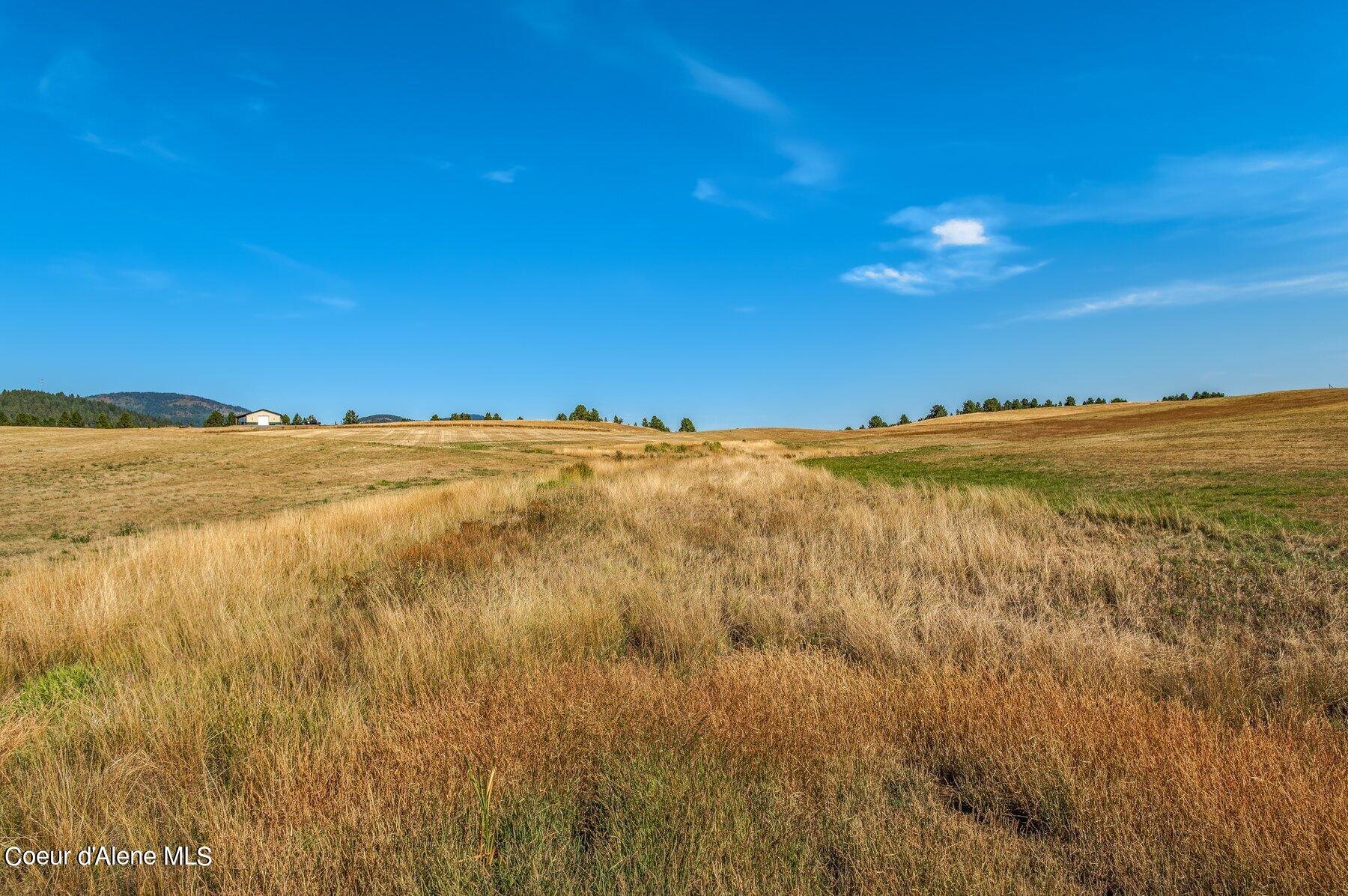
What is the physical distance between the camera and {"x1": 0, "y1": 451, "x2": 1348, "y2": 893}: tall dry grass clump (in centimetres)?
229

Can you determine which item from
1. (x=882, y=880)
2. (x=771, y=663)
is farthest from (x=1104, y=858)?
(x=771, y=663)

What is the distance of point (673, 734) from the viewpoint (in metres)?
3.19

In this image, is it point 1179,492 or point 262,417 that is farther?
point 262,417

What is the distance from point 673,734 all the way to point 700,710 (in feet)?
0.93

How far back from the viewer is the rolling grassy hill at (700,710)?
2316mm

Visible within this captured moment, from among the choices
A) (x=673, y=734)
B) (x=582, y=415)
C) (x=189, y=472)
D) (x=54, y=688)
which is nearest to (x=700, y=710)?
(x=673, y=734)

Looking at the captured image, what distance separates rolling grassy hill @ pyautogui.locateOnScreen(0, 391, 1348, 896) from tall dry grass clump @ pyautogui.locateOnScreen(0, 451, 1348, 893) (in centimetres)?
2

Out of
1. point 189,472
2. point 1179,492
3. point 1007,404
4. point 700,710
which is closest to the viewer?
point 700,710

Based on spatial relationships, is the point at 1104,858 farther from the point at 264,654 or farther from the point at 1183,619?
the point at 264,654

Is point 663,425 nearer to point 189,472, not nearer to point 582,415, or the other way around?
point 582,415

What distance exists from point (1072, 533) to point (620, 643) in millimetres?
8614

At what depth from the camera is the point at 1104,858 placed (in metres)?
2.36

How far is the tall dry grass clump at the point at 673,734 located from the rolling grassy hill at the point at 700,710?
22 mm

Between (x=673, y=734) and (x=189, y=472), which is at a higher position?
(x=189, y=472)
